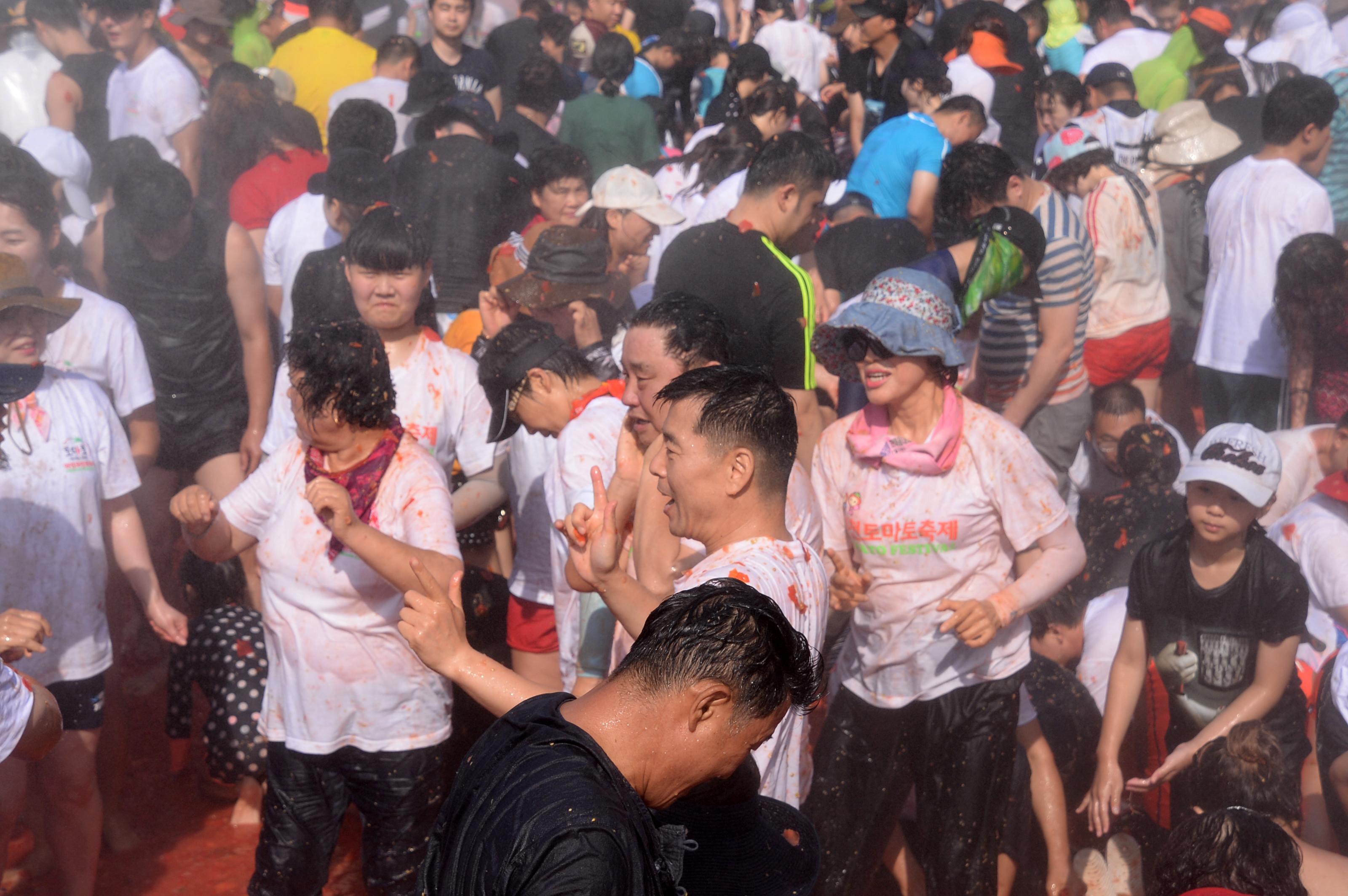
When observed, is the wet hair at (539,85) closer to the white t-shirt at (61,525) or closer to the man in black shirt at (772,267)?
the man in black shirt at (772,267)

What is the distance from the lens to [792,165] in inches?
165

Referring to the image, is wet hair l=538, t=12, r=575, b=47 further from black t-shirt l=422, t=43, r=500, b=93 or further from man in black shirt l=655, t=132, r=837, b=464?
man in black shirt l=655, t=132, r=837, b=464

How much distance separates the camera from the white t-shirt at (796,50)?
9805mm

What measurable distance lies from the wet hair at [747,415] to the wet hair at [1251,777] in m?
2.00

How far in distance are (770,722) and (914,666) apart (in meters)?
1.82

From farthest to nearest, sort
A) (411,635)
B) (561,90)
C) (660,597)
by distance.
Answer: (561,90)
(660,597)
(411,635)

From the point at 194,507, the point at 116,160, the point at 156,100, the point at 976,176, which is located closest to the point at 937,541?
the point at 976,176

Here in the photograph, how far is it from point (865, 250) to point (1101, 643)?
84.5 inches

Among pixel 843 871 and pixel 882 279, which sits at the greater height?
pixel 882 279

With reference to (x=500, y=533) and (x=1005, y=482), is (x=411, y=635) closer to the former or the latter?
(x=1005, y=482)

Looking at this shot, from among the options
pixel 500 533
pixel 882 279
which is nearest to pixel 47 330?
pixel 500 533

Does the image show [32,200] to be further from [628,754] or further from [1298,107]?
[1298,107]

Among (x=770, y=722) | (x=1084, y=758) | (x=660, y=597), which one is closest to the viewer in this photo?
(x=770, y=722)

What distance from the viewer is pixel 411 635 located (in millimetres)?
2344
